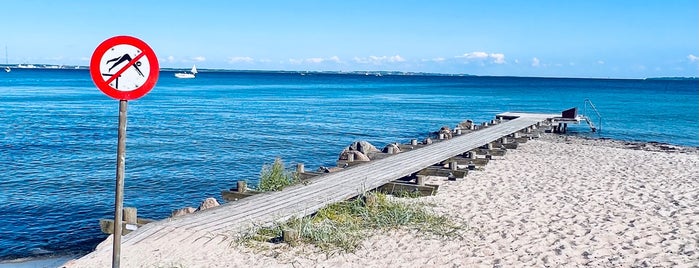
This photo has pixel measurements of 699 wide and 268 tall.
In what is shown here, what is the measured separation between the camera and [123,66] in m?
4.72

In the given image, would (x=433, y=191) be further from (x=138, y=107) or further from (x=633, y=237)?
(x=138, y=107)

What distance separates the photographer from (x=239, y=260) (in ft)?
24.5

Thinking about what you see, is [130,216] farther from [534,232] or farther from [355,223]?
[534,232]

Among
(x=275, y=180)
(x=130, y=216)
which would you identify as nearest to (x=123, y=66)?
(x=130, y=216)

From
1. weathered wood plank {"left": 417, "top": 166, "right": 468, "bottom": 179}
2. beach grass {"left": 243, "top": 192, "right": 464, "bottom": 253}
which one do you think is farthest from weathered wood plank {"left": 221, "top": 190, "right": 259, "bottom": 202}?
weathered wood plank {"left": 417, "top": 166, "right": 468, "bottom": 179}

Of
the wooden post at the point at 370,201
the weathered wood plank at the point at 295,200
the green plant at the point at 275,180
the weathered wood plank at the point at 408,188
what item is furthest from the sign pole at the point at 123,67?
the weathered wood plank at the point at 408,188

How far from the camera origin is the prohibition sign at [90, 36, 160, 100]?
471cm

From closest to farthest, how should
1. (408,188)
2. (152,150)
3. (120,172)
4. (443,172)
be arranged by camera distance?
(120,172), (408,188), (443,172), (152,150)

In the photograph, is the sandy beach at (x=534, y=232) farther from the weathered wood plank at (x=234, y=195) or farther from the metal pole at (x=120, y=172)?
the weathered wood plank at (x=234, y=195)

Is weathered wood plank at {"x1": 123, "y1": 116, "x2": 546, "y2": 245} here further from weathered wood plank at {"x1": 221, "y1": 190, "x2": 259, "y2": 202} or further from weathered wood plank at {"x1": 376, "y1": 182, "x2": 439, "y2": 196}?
weathered wood plank at {"x1": 221, "y1": 190, "x2": 259, "y2": 202}

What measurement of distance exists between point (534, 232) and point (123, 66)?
6364 millimetres

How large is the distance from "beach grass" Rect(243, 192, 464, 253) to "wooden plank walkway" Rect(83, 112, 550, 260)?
0.22 metres

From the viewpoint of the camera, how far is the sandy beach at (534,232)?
7652 mm

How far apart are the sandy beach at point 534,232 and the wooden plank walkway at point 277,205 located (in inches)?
14.8
